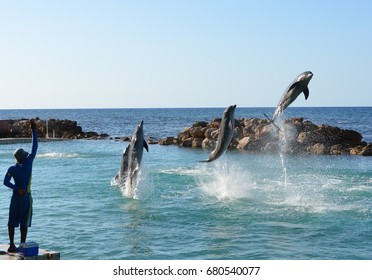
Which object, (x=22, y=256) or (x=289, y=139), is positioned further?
(x=289, y=139)

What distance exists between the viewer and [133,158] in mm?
21766

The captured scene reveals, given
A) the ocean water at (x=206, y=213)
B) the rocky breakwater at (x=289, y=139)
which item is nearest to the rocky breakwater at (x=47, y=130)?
the rocky breakwater at (x=289, y=139)

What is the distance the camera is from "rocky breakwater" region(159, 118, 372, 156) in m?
44.7

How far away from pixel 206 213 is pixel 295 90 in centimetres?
494

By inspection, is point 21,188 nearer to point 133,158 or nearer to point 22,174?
point 22,174

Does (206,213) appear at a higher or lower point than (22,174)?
lower

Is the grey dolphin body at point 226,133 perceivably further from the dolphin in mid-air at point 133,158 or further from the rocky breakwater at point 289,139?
the rocky breakwater at point 289,139

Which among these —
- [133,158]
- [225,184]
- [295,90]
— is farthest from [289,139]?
[295,90]

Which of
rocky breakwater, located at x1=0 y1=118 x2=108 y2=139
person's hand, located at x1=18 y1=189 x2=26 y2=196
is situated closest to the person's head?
person's hand, located at x1=18 y1=189 x2=26 y2=196

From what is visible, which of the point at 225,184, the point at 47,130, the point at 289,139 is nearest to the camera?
the point at 225,184

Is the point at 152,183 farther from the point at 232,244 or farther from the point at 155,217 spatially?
the point at 232,244

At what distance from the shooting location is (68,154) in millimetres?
45656

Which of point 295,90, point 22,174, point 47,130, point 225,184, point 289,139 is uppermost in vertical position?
point 295,90

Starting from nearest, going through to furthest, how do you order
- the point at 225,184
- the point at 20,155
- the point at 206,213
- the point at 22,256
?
1. the point at 22,256
2. the point at 20,155
3. the point at 206,213
4. the point at 225,184
